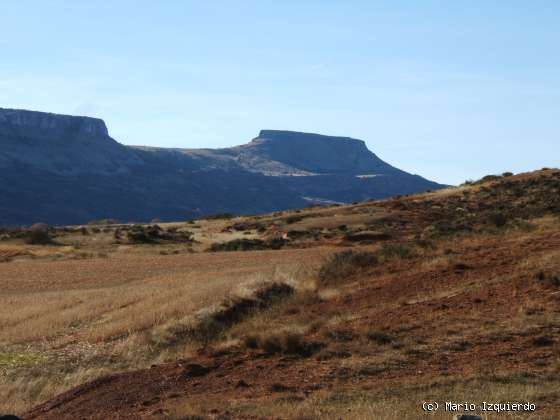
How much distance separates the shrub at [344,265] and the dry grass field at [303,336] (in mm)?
73

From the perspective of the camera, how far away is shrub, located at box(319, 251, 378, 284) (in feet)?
80.2

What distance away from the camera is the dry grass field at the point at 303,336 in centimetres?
1169

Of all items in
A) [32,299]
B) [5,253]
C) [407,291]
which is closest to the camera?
[407,291]

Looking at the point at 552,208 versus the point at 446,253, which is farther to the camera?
the point at 552,208

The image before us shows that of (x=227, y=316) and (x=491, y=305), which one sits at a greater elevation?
(x=491, y=305)

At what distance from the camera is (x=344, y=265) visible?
25.5 metres

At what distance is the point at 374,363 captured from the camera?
1350 centimetres

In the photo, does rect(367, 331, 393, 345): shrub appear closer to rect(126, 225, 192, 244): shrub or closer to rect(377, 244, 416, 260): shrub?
rect(377, 244, 416, 260): shrub

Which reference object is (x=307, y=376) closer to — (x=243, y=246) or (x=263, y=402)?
(x=263, y=402)

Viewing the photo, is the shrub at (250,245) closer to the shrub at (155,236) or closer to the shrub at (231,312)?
the shrub at (155,236)

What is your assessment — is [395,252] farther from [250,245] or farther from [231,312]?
[250,245]

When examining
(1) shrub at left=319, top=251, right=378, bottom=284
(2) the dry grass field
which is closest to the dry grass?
(2) the dry grass field

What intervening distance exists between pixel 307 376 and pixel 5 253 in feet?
150

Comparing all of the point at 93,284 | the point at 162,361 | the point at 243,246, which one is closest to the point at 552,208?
the point at 243,246
